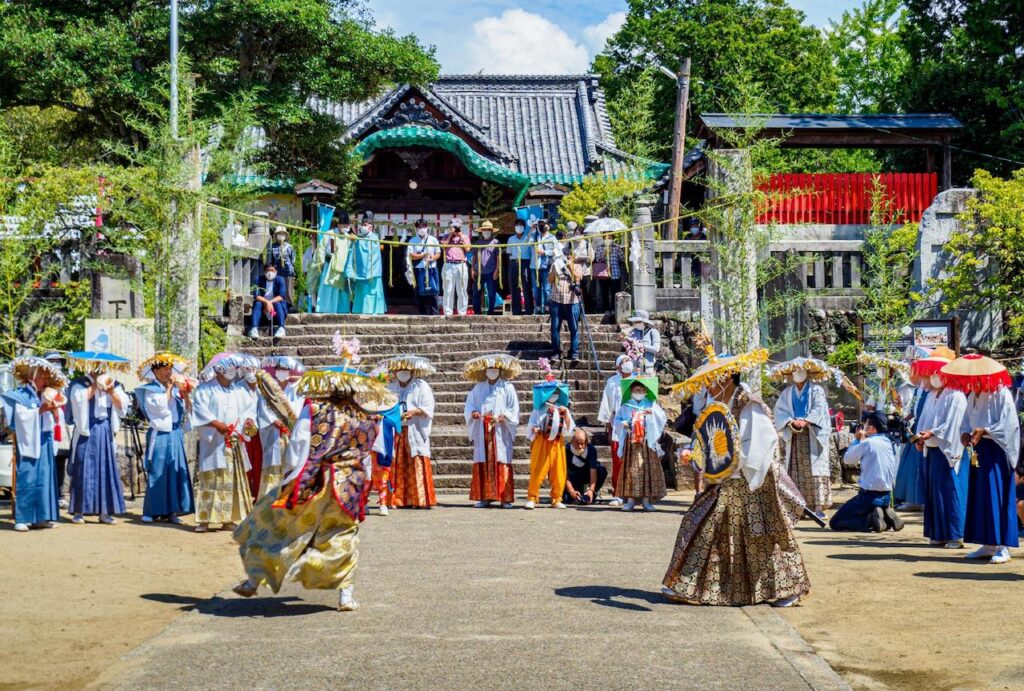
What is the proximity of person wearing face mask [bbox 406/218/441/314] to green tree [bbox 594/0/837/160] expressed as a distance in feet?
39.5

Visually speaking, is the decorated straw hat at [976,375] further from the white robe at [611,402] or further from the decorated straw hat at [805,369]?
the white robe at [611,402]

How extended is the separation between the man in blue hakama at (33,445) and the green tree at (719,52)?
74.3 feet

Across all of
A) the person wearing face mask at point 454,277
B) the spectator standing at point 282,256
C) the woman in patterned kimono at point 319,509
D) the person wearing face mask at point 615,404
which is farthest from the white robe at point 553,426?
the spectator standing at point 282,256

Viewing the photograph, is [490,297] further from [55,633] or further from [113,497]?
[55,633]

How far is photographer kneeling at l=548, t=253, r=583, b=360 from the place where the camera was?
62.4 ft

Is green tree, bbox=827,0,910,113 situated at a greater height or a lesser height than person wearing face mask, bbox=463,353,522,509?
greater

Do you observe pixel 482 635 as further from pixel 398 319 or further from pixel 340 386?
pixel 398 319

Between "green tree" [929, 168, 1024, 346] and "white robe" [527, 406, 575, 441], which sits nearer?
"white robe" [527, 406, 575, 441]

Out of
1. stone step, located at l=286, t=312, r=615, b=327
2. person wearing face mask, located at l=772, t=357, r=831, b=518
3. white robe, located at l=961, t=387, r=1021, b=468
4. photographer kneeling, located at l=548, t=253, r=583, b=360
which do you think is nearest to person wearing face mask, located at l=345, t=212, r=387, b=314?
stone step, located at l=286, t=312, r=615, b=327

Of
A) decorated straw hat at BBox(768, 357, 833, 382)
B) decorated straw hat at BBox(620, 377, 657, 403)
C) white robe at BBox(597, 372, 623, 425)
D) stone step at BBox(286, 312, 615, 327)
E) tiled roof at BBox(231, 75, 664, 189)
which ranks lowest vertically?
white robe at BBox(597, 372, 623, 425)

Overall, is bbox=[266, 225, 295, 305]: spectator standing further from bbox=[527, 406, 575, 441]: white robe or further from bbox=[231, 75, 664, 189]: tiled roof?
bbox=[527, 406, 575, 441]: white robe

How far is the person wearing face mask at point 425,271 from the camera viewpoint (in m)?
22.7

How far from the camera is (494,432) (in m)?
15.4

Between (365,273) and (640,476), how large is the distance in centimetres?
888
